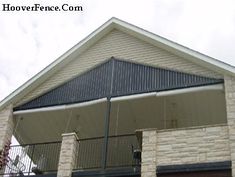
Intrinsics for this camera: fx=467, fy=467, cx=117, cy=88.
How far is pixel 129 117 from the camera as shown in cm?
1814

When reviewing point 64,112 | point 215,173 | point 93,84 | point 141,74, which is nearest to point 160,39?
point 141,74

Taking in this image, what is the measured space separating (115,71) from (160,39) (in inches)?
78.7

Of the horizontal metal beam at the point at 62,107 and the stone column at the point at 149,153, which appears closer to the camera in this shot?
the stone column at the point at 149,153

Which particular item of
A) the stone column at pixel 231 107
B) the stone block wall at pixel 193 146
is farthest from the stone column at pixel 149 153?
the stone column at pixel 231 107

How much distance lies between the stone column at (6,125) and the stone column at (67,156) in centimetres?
276

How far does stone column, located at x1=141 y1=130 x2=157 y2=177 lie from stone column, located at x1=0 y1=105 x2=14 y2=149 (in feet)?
17.8

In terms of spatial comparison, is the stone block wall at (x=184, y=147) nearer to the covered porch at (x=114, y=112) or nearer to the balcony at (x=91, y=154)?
the covered porch at (x=114, y=112)

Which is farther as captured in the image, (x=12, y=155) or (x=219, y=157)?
(x=12, y=155)

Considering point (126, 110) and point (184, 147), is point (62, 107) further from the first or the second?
point (184, 147)

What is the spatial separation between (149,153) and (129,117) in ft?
14.2

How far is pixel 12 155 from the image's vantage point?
16453mm

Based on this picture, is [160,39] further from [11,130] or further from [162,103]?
[11,130]

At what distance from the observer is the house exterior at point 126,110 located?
541 inches

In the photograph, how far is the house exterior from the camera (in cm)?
1375
